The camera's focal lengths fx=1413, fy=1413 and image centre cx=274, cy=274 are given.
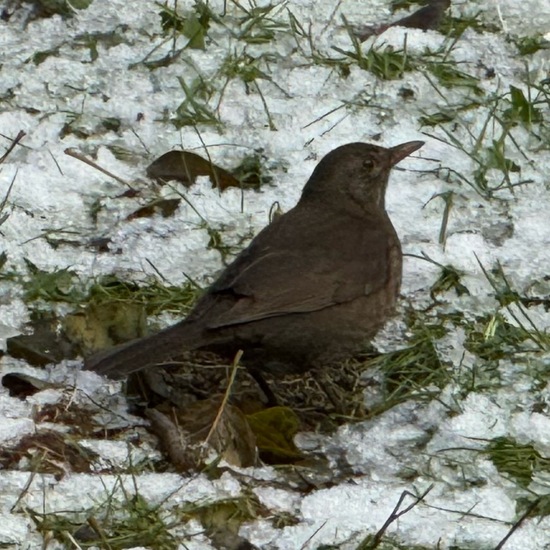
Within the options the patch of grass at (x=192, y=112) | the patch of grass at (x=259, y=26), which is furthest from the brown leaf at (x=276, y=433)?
the patch of grass at (x=259, y=26)

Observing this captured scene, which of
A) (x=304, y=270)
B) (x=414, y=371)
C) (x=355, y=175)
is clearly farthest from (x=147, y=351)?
(x=355, y=175)

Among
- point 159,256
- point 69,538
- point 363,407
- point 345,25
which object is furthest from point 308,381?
point 345,25

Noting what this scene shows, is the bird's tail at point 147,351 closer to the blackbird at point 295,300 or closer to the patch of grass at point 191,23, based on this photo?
the blackbird at point 295,300

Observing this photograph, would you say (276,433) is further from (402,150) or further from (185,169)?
(185,169)

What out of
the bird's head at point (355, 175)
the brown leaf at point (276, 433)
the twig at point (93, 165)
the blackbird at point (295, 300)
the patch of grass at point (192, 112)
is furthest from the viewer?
the patch of grass at point (192, 112)

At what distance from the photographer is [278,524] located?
4043mm

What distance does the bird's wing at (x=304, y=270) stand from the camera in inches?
195

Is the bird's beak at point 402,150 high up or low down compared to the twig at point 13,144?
up

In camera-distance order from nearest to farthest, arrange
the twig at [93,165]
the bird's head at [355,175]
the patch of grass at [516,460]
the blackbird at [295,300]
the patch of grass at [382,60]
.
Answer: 1. the patch of grass at [516,460]
2. the blackbird at [295,300]
3. the bird's head at [355,175]
4. the twig at [93,165]
5. the patch of grass at [382,60]

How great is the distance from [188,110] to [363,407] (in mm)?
2181

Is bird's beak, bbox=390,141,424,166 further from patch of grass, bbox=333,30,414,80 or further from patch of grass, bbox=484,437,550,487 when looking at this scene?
patch of grass, bbox=484,437,550,487

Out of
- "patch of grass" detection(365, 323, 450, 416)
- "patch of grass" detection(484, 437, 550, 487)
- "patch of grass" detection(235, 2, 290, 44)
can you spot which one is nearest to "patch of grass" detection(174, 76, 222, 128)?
"patch of grass" detection(235, 2, 290, 44)

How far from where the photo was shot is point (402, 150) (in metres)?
5.90

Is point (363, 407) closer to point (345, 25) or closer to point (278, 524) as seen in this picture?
point (278, 524)
